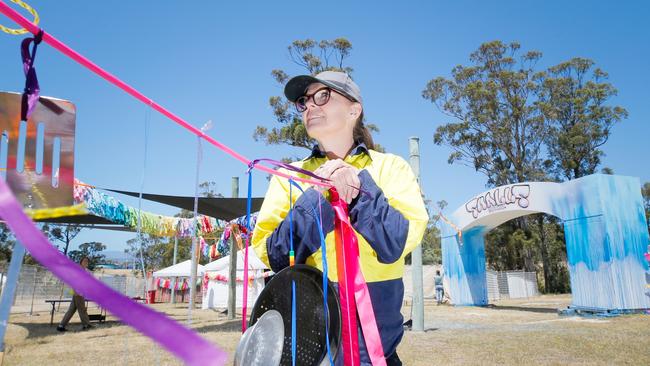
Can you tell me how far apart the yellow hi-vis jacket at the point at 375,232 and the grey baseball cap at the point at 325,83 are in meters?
A: 0.40

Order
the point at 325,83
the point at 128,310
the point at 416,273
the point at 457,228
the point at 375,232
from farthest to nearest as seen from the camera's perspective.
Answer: the point at 457,228
the point at 416,273
the point at 325,83
the point at 375,232
the point at 128,310

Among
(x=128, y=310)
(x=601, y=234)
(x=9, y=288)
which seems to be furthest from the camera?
(x=601, y=234)

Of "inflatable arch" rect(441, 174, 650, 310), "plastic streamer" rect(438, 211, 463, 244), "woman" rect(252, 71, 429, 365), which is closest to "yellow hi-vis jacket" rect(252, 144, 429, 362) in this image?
"woman" rect(252, 71, 429, 365)

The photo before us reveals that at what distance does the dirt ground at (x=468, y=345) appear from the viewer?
5285mm

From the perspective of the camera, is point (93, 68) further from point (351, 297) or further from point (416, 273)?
point (416, 273)

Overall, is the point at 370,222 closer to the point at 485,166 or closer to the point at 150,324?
the point at 150,324

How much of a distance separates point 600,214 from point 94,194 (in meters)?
11.7

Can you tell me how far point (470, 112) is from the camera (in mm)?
25203

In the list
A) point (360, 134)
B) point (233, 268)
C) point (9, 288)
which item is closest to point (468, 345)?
point (360, 134)

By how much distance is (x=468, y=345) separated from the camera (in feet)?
20.8

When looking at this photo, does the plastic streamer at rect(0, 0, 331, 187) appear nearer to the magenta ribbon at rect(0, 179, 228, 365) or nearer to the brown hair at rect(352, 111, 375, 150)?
the magenta ribbon at rect(0, 179, 228, 365)

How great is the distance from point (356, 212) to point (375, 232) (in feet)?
0.36

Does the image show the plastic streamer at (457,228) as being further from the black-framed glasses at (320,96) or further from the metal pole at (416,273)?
the black-framed glasses at (320,96)

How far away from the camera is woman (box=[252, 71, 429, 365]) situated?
1392mm
